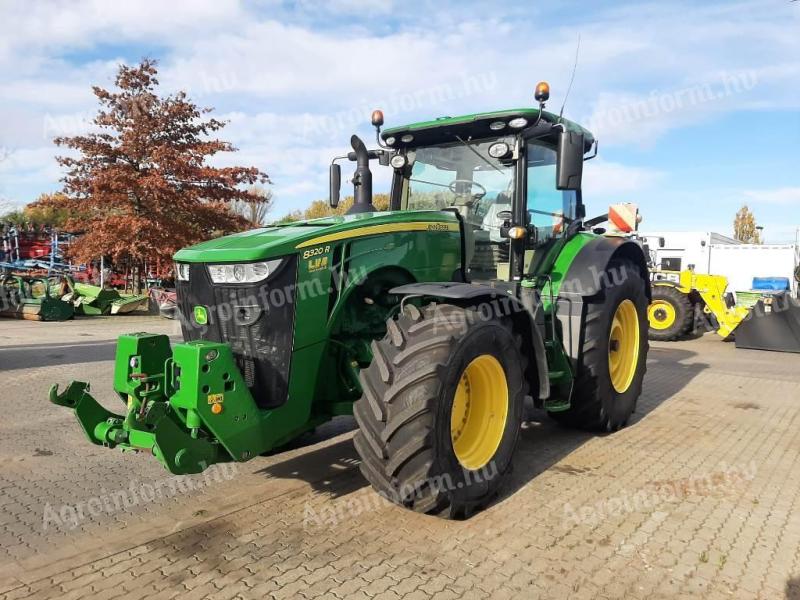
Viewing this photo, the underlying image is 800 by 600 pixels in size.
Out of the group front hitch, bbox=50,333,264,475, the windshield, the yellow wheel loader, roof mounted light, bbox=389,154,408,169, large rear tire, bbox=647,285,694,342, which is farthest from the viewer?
large rear tire, bbox=647,285,694,342

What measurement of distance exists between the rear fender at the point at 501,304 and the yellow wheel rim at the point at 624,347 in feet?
5.69

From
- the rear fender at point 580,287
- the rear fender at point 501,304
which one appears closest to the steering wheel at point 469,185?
the rear fender at point 580,287

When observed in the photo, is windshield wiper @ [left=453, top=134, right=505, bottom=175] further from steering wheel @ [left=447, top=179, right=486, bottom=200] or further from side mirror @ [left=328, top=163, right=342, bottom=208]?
side mirror @ [left=328, top=163, right=342, bottom=208]

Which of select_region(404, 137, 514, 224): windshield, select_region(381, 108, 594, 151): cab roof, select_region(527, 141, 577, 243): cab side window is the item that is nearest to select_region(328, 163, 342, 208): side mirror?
select_region(381, 108, 594, 151): cab roof

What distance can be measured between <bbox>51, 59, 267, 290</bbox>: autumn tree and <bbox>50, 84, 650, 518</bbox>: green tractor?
41.4 ft

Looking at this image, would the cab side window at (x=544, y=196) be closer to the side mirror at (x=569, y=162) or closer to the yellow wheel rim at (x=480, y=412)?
the side mirror at (x=569, y=162)

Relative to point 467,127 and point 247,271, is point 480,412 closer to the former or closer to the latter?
point 247,271

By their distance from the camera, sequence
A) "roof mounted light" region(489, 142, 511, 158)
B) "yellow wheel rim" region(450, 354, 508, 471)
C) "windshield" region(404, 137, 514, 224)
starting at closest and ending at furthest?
"yellow wheel rim" region(450, 354, 508, 471) → "roof mounted light" region(489, 142, 511, 158) → "windshield" region(404, 137, 514, 224)

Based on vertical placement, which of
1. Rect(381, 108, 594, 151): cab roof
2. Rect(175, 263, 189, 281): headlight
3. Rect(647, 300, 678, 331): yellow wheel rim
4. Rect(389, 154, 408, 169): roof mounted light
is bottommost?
Rect(647, 300, 678, 331): yellow wheel rim

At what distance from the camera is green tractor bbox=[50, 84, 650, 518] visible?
10.5 feet

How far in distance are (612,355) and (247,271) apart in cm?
365

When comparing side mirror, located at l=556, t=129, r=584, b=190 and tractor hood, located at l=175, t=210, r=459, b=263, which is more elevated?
side mirror, located at l=556, t=129, r=584, b=190

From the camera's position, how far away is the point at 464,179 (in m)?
4.98

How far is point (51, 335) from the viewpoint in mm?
11695
